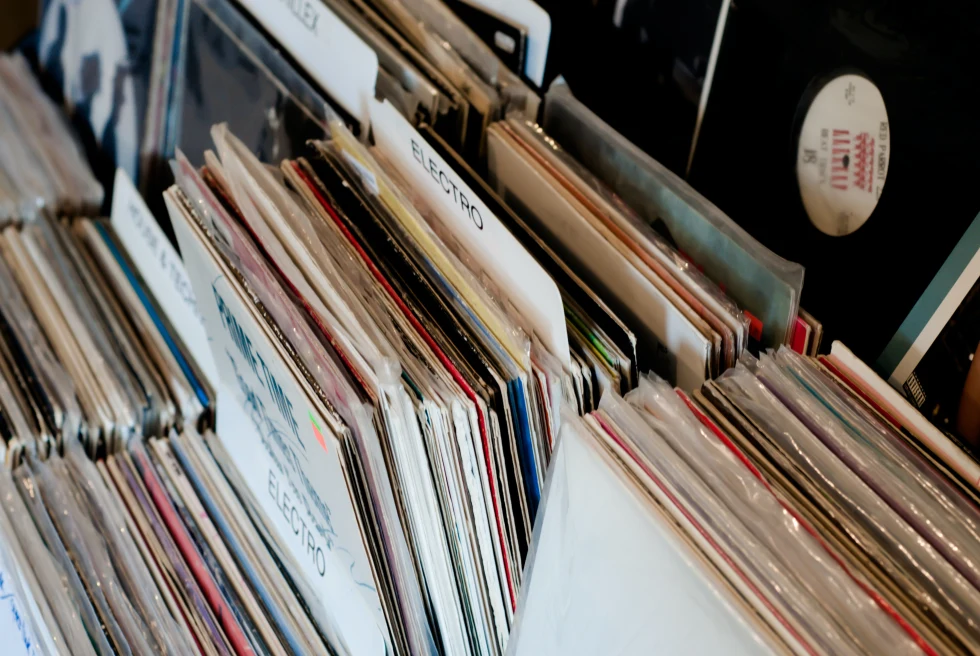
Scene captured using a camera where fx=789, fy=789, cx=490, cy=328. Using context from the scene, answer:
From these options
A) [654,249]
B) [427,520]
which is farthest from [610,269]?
[427,520]

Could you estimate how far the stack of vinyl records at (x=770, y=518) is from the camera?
440mm

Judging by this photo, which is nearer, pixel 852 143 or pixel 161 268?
pixel 852 143

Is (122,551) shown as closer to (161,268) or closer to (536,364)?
(161,268)

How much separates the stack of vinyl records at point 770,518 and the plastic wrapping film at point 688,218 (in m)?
0.05

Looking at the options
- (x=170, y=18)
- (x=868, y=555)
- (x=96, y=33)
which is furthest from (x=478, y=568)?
(x=96, y=33)

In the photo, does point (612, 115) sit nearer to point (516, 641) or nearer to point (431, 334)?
point (431, 334)

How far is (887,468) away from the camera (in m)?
0.50

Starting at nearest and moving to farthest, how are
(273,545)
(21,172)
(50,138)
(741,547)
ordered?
(741,547), (273,545), (21,172), (50,138)

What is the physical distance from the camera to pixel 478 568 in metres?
0.65

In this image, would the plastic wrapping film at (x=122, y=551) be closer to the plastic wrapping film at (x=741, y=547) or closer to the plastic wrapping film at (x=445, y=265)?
the plastic wrapping film at (x=445, y=265)

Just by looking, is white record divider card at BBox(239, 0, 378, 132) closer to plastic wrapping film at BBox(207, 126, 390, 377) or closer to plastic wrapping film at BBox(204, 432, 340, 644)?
plastic wrapping film at BBox(207, 126, 390, 377)

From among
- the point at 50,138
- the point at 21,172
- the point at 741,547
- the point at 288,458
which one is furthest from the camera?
the point at 50,138

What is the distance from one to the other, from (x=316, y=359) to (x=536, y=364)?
0.54 ft

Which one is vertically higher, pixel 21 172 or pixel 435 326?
pixel 435 326
